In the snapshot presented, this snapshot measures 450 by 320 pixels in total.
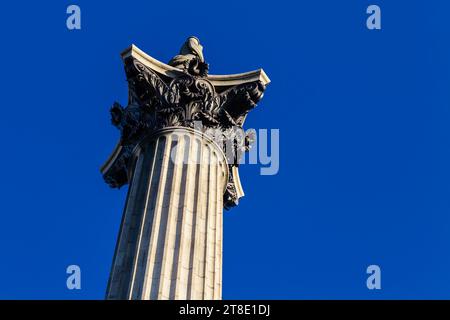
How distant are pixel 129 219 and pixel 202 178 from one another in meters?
2.75

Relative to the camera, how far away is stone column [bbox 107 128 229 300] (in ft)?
75.8

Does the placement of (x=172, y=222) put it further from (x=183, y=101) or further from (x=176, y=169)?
(x=183, y=101)

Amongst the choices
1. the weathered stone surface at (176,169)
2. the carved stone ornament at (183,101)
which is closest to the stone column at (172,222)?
the weathered stone surface at (176,169)

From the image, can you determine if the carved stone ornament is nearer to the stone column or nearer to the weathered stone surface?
the weathered stone surface

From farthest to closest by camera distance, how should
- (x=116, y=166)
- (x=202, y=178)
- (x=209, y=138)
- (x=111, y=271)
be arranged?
1. (x=116, y=166)
2. (x=209, y=138)
3. (x=202, y=178)
4. (x=111, y=271)

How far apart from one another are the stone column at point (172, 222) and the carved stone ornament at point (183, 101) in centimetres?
63

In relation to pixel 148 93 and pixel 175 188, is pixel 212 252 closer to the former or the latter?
pixel 175 188

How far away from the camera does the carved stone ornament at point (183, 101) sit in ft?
94.3

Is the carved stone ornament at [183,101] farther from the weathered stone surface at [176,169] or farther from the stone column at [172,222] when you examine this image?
the stone column at [172,222]

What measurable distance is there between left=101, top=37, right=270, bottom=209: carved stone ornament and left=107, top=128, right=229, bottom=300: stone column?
629 millimetres
